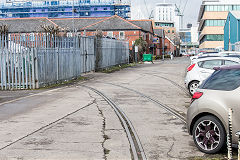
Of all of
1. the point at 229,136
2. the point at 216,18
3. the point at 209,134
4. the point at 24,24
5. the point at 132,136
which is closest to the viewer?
the point at 229,136

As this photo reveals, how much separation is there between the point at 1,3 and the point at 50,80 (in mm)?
133525

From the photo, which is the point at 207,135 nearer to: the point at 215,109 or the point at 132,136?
the point at 215,109

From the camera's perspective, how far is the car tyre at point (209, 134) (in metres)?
6.28

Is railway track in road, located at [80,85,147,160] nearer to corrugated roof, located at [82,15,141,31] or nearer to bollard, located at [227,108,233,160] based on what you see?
bollard, located at [227,108,233,160]

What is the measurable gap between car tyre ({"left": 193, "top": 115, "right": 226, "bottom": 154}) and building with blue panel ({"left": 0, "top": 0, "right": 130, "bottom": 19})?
129132mm

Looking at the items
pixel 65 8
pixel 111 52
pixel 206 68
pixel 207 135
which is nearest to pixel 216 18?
pixel 111 52

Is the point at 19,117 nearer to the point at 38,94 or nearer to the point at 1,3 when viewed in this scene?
the point at 38,94

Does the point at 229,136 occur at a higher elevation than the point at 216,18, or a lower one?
lower

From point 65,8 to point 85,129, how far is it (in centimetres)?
13320

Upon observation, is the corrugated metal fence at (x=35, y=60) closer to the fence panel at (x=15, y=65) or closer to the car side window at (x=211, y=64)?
the fence panel at (x=15, y=65)

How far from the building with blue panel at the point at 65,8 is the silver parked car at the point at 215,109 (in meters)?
129

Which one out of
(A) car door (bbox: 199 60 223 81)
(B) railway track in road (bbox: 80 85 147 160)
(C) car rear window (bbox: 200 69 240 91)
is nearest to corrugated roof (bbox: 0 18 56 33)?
(A) car door (bbox: 199 60 223 81)

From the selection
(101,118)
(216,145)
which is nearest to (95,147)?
(216,145)

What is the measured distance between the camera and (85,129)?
8602mm
